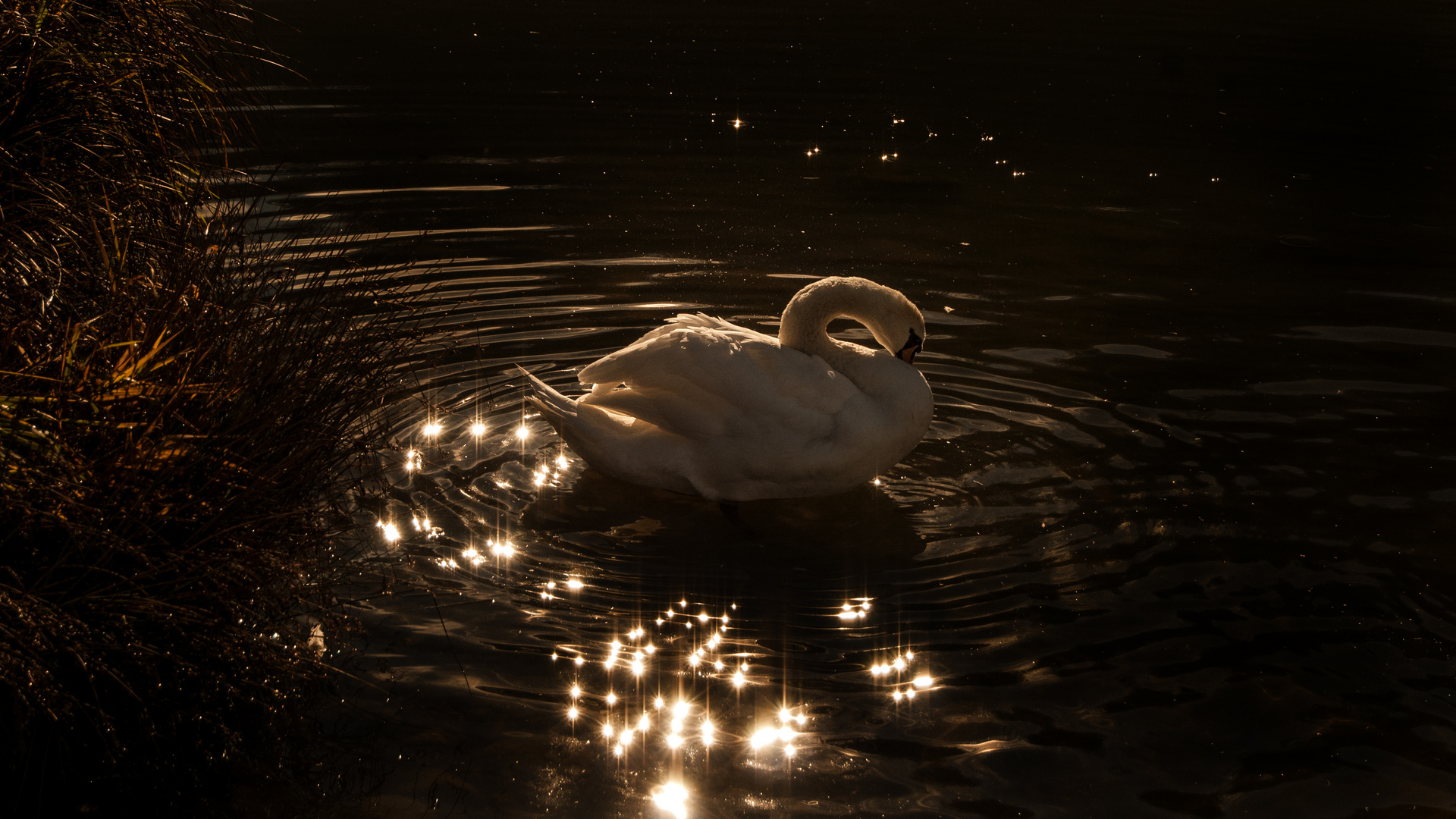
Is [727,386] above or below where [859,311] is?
below

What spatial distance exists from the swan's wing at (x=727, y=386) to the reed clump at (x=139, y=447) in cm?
148

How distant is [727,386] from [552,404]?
3.25 ft

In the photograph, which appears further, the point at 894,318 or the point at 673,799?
the point at 894,318

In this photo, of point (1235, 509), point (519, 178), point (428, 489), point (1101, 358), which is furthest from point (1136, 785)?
point (519, 178)

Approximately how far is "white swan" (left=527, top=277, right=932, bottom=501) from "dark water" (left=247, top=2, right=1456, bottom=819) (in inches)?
12.5

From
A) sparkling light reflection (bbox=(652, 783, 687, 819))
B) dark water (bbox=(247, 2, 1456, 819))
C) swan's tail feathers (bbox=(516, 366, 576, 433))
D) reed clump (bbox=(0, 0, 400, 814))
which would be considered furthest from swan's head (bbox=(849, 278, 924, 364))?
sparkling light reflection (bbox=(652, 783, 687, 819))

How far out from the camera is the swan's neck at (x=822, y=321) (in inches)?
252

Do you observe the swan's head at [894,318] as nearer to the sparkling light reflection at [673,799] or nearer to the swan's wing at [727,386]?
the swan's wing at [727,386]

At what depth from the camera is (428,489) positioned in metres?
6.35

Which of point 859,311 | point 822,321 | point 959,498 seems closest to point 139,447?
point 822,321

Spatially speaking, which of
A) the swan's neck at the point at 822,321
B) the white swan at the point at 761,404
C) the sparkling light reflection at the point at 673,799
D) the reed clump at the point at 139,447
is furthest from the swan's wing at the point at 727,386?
the sparkling light reflection at the point at 673,799

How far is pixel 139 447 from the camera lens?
3.74 m

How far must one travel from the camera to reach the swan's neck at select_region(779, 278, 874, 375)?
6.39m

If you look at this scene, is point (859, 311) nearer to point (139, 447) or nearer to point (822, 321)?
point (822, 321)
